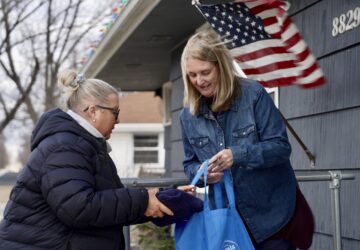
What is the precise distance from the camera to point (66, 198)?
2688 mm

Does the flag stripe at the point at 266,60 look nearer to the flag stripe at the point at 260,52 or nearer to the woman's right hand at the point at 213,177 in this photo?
the flag stripe at the point at 260,52

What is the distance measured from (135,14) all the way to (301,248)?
436 cm

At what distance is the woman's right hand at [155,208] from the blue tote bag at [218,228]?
0.42 ft

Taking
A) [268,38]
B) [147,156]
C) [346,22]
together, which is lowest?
[268,38]

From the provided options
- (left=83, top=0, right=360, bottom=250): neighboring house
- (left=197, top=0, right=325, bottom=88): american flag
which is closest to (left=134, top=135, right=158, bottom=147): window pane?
(left=83, top=0, right=360, bottom=250): neighboring house

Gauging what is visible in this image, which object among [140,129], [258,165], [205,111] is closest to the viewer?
[258,165]

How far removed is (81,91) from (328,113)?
211 cm

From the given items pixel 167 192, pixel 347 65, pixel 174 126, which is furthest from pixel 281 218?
pixel 174 126

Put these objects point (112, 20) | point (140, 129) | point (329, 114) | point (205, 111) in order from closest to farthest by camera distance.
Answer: point (205, 111) → point (329, 114) → point (112, 20) → point (140, 129)

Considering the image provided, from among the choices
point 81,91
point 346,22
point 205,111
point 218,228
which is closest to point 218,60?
point 205,111

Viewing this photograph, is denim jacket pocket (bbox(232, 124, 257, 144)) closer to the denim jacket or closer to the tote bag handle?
the denim jacket

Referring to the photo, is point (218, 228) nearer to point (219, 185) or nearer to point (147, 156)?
point (219, 185)

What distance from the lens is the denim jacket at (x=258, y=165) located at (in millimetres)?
2859

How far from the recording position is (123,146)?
93.1ft
